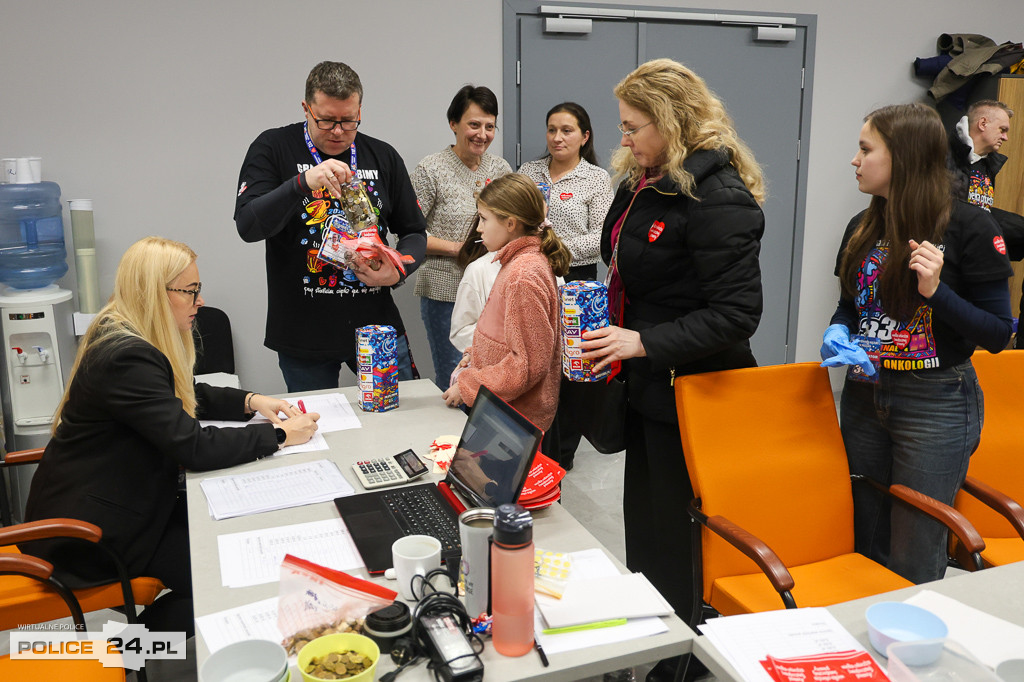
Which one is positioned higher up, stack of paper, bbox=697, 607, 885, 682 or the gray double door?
the gray double door

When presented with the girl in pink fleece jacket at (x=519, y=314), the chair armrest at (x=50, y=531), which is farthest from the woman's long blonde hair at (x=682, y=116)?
the chair armrest at (x=50, y=531)

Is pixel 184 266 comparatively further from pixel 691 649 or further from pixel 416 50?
pixel 416 50

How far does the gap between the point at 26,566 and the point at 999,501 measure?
2272mm

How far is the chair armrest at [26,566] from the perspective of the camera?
1.62 m

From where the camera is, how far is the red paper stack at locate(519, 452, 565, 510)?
162 centimetres

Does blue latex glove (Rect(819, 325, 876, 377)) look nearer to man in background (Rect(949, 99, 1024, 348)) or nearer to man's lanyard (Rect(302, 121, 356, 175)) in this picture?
man's lanyard (Rect(302, 121, 356, 175))

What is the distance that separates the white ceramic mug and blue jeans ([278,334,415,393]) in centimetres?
143

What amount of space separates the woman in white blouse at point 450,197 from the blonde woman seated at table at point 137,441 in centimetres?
166

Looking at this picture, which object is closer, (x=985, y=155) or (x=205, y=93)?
(x=205, y=93)

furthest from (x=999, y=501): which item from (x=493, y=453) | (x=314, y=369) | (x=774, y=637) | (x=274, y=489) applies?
(x=314, y=369)

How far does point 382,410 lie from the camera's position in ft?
7.64

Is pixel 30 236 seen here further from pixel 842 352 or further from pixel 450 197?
pixel 842 352

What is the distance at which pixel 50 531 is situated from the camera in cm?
171

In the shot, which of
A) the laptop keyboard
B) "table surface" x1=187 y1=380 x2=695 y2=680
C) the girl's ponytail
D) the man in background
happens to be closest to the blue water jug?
"table surface" x1=187 y1=380 x2=695 y2=680
